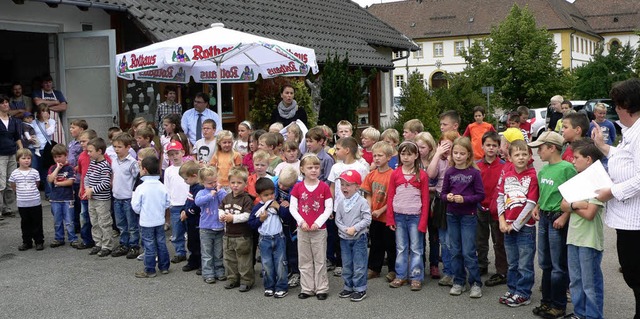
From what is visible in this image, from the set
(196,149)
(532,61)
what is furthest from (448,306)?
(532,61)

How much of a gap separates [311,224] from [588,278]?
7.86ft

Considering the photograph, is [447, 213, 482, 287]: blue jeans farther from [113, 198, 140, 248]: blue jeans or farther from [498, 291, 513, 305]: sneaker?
[113, 198, 140, 248]: blue jeans

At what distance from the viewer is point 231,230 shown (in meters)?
6.45

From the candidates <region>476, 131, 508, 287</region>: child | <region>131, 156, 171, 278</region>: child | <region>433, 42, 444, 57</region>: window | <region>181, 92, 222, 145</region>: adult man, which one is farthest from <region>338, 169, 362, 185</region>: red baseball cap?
<region>433, 42, 444, 57</region>: window

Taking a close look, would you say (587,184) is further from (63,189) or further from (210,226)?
(63,189)

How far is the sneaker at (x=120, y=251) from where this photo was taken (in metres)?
7.80

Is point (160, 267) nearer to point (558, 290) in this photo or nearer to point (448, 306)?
point (448, 306)

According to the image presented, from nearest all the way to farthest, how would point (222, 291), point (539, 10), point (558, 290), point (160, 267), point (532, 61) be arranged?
point (558, 290) < point (222, 291) < point (160, 267) < point (532, 61) < point (539, 10)

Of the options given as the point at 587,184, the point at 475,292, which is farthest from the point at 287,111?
the point at 587,184

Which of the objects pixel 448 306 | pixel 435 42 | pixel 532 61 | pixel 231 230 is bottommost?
pixel 448 306

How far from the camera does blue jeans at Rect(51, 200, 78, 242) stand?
26.8 ft

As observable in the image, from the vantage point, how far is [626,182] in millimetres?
4426

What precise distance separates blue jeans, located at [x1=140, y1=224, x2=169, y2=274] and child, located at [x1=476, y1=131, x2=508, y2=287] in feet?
10.8

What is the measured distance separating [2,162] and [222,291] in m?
5.23
